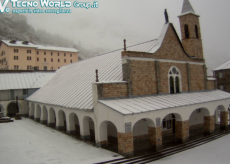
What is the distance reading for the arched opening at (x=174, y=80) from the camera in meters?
19.3

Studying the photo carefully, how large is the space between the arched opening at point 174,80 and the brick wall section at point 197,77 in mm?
2131

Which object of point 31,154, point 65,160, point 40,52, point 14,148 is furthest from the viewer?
point 40,52

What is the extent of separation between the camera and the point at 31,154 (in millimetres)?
14016

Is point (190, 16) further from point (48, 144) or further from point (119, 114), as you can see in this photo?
point (48, 144)

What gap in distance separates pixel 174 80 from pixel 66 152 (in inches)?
453

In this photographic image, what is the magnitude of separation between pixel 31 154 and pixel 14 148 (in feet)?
7.43

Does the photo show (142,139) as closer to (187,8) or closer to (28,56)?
(187,8)

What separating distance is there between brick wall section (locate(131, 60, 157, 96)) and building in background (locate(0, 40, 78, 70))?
40911 mm

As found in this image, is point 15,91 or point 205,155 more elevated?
point 15,91

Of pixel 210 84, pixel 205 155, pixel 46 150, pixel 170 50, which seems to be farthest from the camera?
pixel 210 84

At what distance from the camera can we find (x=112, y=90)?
1520cm

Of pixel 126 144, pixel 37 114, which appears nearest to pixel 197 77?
pixel 126 144

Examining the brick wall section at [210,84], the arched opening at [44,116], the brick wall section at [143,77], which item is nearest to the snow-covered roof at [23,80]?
the arched opening at [44,116]

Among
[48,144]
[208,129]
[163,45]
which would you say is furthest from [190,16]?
[48,144]
